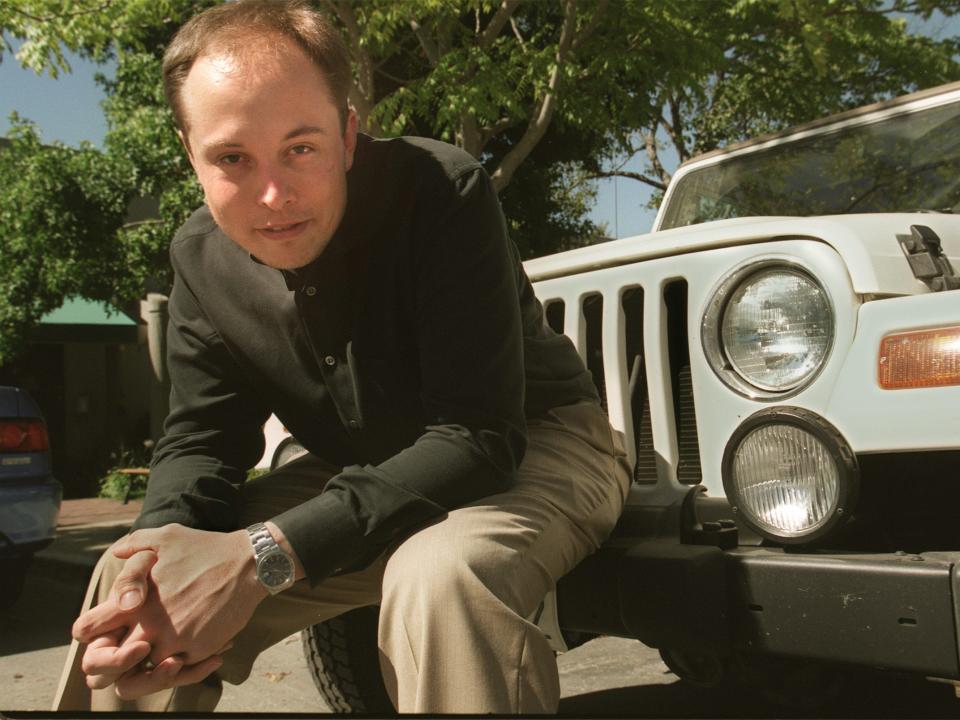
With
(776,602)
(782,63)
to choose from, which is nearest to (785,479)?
(776,602)

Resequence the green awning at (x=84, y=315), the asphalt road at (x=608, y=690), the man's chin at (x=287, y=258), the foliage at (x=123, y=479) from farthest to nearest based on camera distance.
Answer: the green awning at (x=84, y=315) → the foliage at (x=123, y=479) → the asphalt road at (x=608, y=690) → the man's chin at (x=287, y=258)

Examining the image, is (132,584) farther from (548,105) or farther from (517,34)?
(517,34)

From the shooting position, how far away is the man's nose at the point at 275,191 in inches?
68.6

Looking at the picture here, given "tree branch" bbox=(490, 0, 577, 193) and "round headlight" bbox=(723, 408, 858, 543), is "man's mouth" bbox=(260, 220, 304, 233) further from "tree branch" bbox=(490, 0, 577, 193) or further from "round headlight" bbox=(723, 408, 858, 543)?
"tree branch" bbox=(490, 0, 577, 193)

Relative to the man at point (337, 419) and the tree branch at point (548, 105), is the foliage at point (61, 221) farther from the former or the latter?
the man at point (337, 419)

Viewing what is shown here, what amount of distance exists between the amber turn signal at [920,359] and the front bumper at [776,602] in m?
0.32

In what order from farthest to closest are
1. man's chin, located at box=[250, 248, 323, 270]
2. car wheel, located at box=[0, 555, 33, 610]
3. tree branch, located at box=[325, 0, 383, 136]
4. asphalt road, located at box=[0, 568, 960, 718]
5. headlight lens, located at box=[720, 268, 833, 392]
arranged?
tree branch, located at box=[325, 0, 383, 136], car wheel, located at box=[0, 555, 33, 610], asphalt road, located at box=[0, 568, 960, 718], headlight lens, located at box=[720, 268, 833, 392], man's chin, located at box=[250, 248, 323, 270]

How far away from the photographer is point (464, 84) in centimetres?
698

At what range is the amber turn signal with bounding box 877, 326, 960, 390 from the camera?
6.26 feet

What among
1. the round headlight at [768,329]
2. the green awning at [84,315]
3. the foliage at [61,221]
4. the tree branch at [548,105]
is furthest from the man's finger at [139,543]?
the tree branch at [548,105]

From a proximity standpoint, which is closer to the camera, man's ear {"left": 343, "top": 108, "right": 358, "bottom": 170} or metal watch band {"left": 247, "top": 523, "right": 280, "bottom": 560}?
metal watch band {"left": 247, "top": 523, "right": 280, "bottom": 560}

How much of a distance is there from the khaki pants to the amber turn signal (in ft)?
1.81

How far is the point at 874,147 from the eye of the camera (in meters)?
3.44

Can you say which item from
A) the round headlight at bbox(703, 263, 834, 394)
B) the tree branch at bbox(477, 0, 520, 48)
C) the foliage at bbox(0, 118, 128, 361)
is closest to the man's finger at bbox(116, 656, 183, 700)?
the round headlight at bbox(703, 263, 834, 394)
